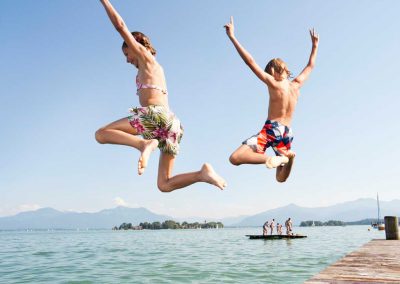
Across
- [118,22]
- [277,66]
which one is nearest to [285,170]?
[277,66]

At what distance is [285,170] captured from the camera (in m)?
5.99

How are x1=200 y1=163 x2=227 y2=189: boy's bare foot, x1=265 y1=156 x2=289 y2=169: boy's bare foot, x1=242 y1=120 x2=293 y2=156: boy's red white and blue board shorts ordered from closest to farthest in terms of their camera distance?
x1=200 y1=163 x2=227 y2=189: boy's bare foot < x1=265 y1=156 x2=289 y2=169: boy's bare foot < x1=242 y1=120 x2=293 y2=156: boy's red white and blue board shorts

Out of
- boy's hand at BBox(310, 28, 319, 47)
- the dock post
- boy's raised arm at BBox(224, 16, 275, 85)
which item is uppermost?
boy's hand at BBox(310, 28, 319, 47)

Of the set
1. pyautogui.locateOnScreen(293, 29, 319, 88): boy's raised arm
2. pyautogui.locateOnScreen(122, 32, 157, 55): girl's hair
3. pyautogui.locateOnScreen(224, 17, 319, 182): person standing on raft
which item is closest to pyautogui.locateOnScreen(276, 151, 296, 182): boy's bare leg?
pyautogui.locateOnScreen(224, 17, 319, 182): person standing on raft

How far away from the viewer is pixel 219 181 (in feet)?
15.1

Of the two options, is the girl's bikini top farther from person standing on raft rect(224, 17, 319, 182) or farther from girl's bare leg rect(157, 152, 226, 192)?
person standing on raft rect(224, 17, 319, 182)

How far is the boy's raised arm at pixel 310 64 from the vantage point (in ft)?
20.5

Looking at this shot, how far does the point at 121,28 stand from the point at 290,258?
149 ft

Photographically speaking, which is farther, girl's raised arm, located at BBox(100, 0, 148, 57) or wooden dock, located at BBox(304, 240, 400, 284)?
wooden dock, located at BBox(304, 240, 400, 284)

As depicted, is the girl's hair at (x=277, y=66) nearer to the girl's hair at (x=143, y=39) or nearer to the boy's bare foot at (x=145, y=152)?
the girl's hair at (x=143, y=39)

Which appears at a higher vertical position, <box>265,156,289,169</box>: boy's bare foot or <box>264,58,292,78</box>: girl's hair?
<box>264,58,292,78</box>: girl's hair

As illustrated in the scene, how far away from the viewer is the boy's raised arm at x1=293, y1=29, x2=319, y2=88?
246 inches

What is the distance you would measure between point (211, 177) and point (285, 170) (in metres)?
1.67

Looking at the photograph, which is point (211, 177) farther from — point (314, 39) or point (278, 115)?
point (314, 39)
